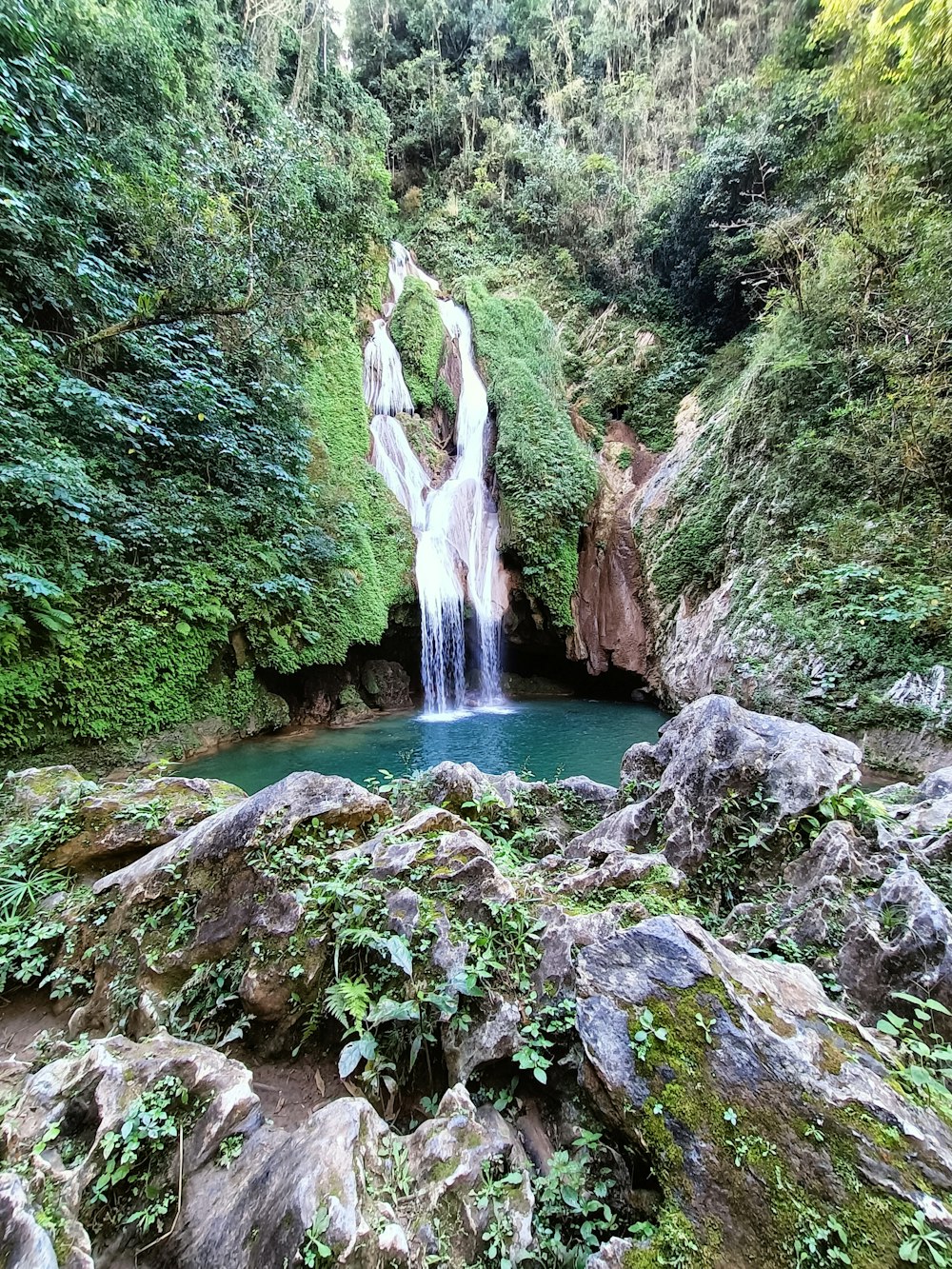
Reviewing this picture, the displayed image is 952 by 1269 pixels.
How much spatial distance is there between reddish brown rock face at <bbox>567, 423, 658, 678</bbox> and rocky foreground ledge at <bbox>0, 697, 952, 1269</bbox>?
27.0ft

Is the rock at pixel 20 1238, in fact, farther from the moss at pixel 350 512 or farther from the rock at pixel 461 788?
the moss at pixel 350 512

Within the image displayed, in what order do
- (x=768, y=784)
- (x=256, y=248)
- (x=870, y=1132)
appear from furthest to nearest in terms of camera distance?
(x=256, y=248), (x=768, y=784), (x=870, y=1132)

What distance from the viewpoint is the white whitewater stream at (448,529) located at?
1127 cm

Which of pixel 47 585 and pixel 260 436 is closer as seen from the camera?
pixel 47 585

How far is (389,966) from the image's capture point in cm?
214

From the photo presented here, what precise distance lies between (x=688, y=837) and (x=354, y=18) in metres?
30.9

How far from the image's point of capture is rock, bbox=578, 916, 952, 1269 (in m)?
1.27

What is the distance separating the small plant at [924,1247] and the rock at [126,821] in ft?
11.6

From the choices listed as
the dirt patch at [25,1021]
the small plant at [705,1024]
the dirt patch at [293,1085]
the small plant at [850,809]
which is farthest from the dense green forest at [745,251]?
the dirt patch at [25,1021]

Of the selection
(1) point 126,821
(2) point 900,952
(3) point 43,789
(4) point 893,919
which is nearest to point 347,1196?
(2) point 900,952

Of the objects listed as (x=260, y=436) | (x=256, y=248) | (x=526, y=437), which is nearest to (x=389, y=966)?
(x=260, y=436)

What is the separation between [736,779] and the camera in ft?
10.3

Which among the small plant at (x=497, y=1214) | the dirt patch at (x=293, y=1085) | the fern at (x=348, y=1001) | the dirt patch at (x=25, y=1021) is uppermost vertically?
the fern at (x=348, y=1001)

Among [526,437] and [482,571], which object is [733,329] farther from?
[482,571]
